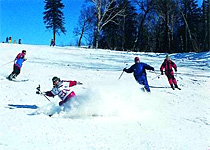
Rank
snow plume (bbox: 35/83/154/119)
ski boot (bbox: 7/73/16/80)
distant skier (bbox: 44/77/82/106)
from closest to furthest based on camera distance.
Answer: snow plume (bbox: 35/83/154/119)
distant skier (bbox: 44/77/82/106)
ski boot (bbox: 7/73/16/80)

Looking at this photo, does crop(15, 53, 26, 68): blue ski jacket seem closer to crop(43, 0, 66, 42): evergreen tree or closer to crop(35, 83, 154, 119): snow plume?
crop(35, 83, 154, 119): snow plume

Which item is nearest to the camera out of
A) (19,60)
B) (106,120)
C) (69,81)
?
(106,120)

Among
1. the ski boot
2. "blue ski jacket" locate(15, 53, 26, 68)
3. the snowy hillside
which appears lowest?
the snowy hillside

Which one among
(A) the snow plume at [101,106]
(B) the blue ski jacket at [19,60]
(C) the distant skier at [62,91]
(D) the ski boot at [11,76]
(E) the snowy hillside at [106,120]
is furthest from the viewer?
(B) the blue ski jacket at [19,60]

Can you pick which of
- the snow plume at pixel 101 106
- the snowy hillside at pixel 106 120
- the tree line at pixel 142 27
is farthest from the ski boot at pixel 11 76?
the tree line at pixel 142 27

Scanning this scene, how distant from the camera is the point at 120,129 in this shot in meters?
6.33

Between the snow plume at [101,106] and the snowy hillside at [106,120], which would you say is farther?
the snow plume at [101,106]

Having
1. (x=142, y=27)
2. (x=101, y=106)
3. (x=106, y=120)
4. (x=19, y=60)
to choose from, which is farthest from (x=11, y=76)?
(x=142, y=27)

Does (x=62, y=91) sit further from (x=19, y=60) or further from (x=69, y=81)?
(x=19, y=60)

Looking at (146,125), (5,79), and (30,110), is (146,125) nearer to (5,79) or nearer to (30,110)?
(30,110)

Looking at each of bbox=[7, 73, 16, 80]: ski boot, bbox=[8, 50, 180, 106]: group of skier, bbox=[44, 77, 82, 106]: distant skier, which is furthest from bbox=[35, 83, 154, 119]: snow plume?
bbox=[7, 73, 16, 80]: ski boot

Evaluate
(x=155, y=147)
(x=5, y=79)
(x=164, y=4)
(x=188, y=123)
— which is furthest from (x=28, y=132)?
(x=164, y=4)

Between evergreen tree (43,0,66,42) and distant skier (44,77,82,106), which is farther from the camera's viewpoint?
evergreen tree (43,0,66,42)

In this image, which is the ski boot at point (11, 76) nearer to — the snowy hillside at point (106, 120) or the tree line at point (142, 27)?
the snowy hillside at point (106, 120)
